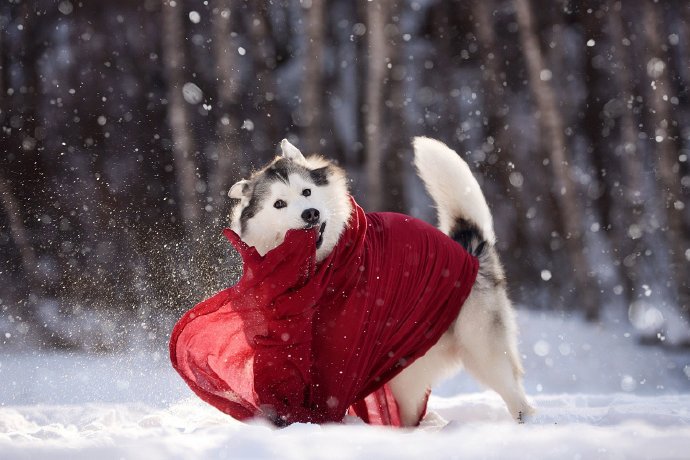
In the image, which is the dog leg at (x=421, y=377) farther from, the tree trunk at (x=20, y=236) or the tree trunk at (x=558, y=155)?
the tree trunk at (x=20, y=236)

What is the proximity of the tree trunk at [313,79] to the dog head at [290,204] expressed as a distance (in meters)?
2.65

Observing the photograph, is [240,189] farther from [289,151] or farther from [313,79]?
[313,79]

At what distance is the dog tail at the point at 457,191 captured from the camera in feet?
9.06

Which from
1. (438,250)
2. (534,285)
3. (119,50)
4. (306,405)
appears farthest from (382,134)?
(306,405)

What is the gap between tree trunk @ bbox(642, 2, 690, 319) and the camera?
16.5ft

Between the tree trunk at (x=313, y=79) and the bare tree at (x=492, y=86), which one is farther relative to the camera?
the bare tree at (x=492, y=86)

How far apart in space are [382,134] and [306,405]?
3.46 m

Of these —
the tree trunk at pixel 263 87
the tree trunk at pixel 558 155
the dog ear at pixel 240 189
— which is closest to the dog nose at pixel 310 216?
the dog ear at pixel 240 189

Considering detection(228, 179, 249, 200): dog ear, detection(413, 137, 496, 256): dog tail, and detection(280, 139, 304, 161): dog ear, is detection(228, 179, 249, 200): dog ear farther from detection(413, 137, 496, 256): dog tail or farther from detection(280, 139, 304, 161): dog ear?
detection(413, 137, 496, 256): dog tail

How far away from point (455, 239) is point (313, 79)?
3.07 meters

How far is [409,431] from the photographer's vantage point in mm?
2463

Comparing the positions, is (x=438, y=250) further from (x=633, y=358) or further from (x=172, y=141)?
(x=172, y=141)

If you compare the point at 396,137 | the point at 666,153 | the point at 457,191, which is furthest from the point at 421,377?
the point at 666,153

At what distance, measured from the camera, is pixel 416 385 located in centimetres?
263
